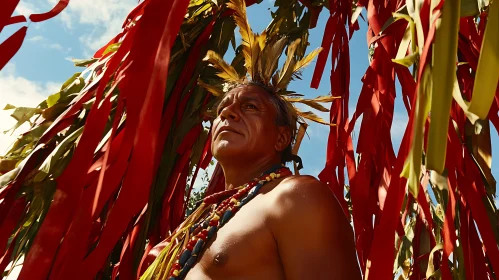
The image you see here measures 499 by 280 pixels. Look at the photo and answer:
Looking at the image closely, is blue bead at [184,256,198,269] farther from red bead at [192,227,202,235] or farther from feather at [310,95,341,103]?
feather at [310,95,341,103]

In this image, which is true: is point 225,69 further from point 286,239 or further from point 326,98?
point 286,239

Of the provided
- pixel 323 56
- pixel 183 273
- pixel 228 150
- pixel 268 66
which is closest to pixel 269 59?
pixel 268 66

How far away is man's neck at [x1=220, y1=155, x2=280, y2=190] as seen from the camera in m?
1.13

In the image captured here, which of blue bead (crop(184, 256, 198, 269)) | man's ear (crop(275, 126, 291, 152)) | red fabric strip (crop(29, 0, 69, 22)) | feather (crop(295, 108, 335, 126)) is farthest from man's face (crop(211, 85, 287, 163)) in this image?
red fabric strip (crop(29, 0, 69, 22))

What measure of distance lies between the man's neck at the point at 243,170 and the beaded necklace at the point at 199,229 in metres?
0.03

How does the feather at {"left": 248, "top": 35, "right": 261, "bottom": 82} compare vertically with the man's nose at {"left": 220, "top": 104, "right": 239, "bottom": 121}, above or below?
above

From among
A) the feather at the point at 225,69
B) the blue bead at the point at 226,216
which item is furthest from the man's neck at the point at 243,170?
the feather at the point at 225,69

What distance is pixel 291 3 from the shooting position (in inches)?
62.2

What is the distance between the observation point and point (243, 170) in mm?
1133

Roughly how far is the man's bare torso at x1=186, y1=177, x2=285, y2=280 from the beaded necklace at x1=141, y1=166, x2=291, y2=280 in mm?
17

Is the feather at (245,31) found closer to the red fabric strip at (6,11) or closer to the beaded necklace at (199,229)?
the beaded necklace at (199,229)

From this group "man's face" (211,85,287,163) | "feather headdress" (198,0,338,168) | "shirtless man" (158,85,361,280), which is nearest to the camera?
"shirtless man" (158,85,361,280)

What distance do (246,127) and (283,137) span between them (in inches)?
3.6

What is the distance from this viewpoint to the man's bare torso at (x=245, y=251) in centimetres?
93
